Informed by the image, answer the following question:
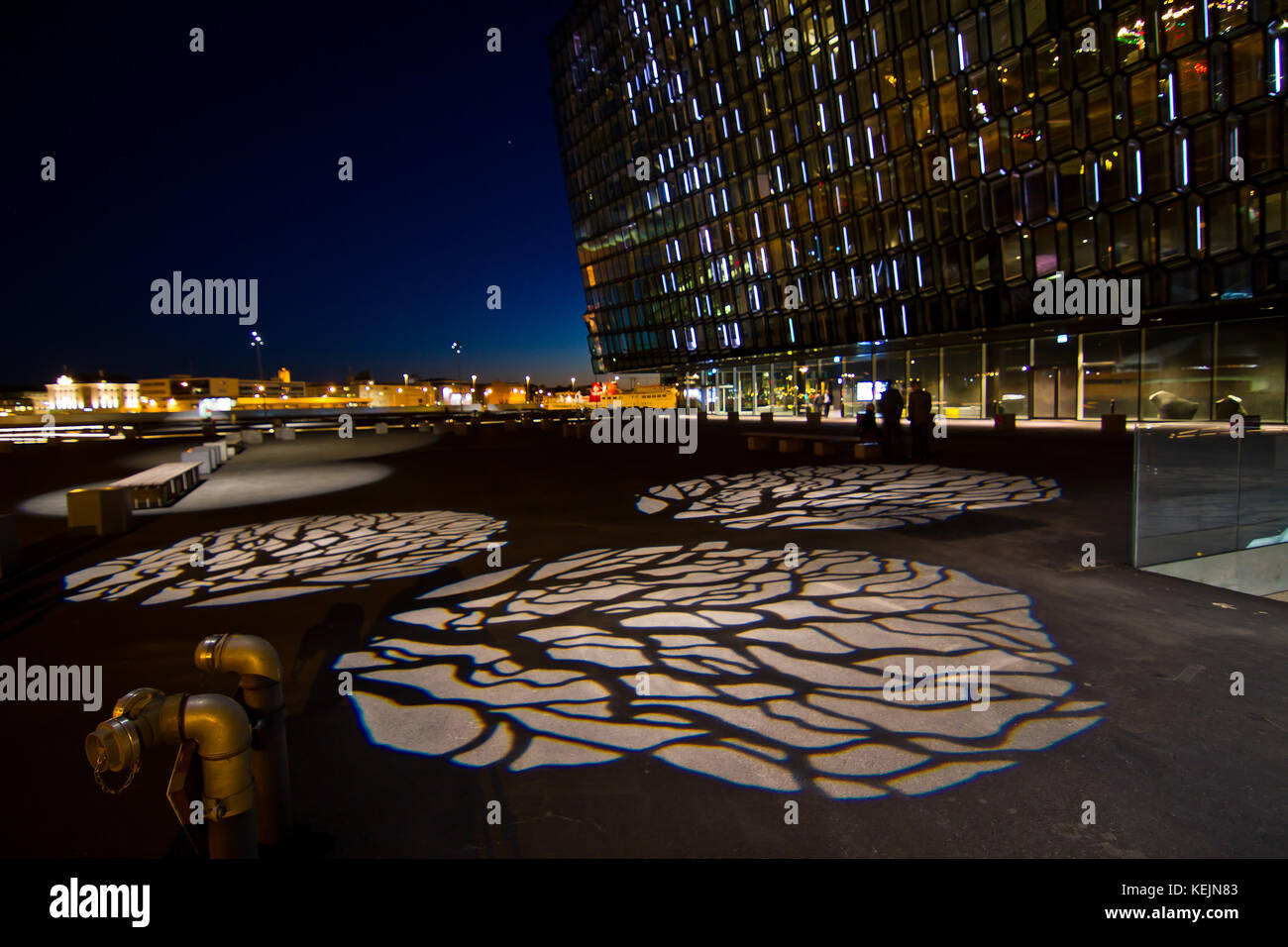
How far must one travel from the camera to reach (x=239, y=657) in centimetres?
284

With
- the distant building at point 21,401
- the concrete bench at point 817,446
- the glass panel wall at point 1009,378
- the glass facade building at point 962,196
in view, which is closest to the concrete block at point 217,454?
the concrete bench at point 817,446

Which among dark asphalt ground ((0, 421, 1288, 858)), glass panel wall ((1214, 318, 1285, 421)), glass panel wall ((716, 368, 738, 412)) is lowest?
dark asphalt ground ((0, 421, 1288, 858))

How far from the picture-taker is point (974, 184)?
34.7 m

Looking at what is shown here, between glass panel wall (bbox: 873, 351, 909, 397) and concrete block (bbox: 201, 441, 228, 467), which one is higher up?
glass panel wall (bbox: 873, 351, 909, 397)

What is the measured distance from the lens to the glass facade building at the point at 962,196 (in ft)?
85.3

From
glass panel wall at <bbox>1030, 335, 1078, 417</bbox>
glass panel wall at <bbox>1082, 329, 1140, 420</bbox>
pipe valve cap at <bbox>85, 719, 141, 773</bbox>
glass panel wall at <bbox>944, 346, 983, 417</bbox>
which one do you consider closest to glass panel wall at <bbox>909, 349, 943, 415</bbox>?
glass panel wall at <bbox>944, 346, 983, 417</bbox>

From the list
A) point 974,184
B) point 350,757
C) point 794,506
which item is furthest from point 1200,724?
point 974,184

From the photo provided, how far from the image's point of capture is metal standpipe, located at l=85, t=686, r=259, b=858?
2.44 metres

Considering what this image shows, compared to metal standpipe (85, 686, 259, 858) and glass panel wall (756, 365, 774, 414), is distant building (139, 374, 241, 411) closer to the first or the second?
glass panel wall (756, 365, 774, 414)

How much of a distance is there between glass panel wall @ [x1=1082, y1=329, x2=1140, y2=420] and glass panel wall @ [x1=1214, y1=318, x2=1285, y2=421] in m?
3.08

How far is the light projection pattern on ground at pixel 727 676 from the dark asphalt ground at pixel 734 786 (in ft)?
0.64

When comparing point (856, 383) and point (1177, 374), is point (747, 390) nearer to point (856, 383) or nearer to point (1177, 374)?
point (856, 383)

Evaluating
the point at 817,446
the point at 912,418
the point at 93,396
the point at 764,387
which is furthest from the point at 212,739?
the point at 93,396

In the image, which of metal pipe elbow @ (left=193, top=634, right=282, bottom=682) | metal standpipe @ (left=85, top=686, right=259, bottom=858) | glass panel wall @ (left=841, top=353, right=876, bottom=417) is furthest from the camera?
glass panel wall @ (left=841, top=353, right=876, bottom=417)
